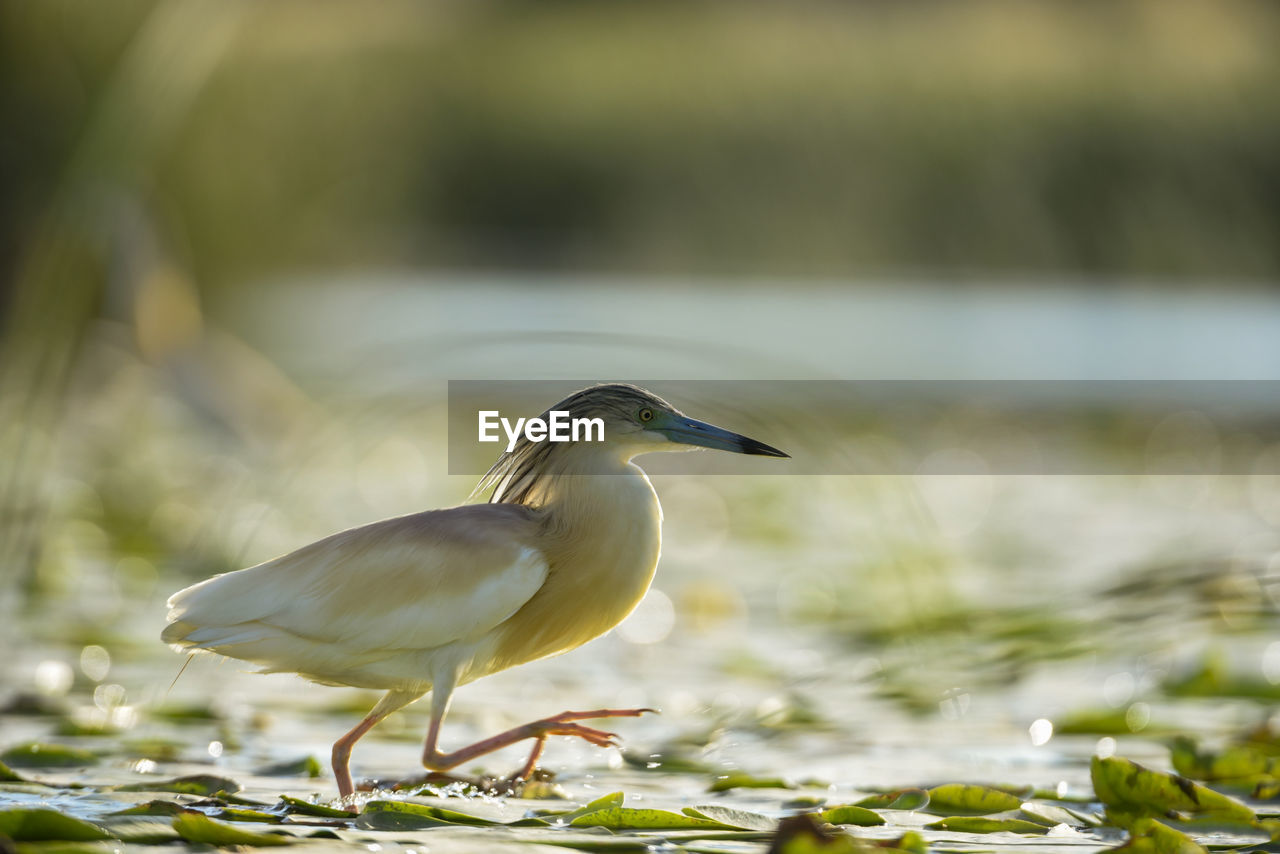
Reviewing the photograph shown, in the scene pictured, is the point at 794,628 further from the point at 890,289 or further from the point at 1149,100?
the point at 890,289

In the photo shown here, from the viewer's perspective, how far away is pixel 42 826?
2.60 m

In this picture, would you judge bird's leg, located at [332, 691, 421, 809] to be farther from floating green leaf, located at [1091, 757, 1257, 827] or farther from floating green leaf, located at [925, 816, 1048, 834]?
floating green leaf, located at [1091, 757, 1257, 827]

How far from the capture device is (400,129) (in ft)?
57.5

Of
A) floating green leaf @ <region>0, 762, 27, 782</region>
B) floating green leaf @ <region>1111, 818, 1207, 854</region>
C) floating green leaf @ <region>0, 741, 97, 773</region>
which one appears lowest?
floating green leaf @ <region>1111, 818, 1207, 854</region>

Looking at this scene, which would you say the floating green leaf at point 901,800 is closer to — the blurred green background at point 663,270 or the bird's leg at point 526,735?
the bird's leg at point 526,735

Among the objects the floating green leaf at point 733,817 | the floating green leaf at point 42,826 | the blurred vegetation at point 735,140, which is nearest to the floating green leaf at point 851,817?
the floating green leaf at point 733,817

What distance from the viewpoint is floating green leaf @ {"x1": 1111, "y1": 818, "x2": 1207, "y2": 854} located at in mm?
2691

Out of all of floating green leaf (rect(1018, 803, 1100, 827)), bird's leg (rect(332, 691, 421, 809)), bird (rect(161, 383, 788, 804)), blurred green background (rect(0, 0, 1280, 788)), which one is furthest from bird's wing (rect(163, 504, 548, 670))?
floating green leaf (rect(1018, 803, 1100, 827))

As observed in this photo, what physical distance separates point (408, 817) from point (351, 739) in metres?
0.38

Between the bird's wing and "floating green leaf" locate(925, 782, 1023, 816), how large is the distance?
96 cm

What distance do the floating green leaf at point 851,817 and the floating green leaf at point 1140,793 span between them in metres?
0.51

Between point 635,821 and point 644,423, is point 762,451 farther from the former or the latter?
point 635,821

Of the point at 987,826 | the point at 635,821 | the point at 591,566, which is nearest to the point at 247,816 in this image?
the point at 635,821

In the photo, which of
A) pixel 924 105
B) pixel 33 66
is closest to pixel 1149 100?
pixel 924 105
